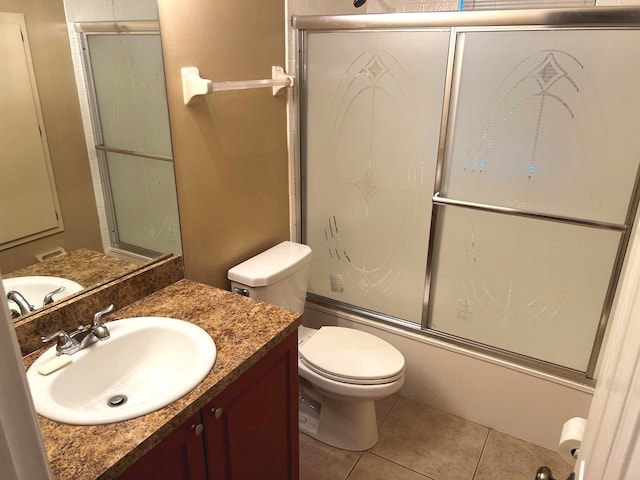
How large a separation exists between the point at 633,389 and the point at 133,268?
1462mm

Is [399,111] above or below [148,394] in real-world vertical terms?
above

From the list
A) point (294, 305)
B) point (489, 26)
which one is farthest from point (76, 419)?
point (489, 26)

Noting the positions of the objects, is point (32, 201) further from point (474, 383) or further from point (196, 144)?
point (474, 383)

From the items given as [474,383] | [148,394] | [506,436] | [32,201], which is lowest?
[506,436]

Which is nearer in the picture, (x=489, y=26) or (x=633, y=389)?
(x=633, y=389)

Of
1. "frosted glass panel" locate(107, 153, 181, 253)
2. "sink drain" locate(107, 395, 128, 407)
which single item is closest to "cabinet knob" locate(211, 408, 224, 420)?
"sink drain" locate(107, 395, 128, 407)

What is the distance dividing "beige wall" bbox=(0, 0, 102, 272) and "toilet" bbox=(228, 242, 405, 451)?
2.28ft

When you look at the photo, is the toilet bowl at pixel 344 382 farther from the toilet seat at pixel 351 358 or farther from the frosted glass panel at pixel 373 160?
the frosted glass panel at pixel 373 160

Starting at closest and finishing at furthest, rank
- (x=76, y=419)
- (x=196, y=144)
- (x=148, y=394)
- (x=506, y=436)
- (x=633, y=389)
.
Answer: (x=633, y=389) < (x=76, y=419) < (x=148, y=394) < (x=196, y=144) < (x=506, y=436)

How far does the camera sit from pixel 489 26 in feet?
5.93

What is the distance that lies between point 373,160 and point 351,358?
0.89 meters

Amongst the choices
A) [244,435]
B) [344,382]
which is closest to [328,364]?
[344,382]

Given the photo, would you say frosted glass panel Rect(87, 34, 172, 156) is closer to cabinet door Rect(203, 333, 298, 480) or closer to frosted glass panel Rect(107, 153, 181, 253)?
frosted glass panel Rect(107, 153, 181, 253)

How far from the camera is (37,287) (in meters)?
1.37
